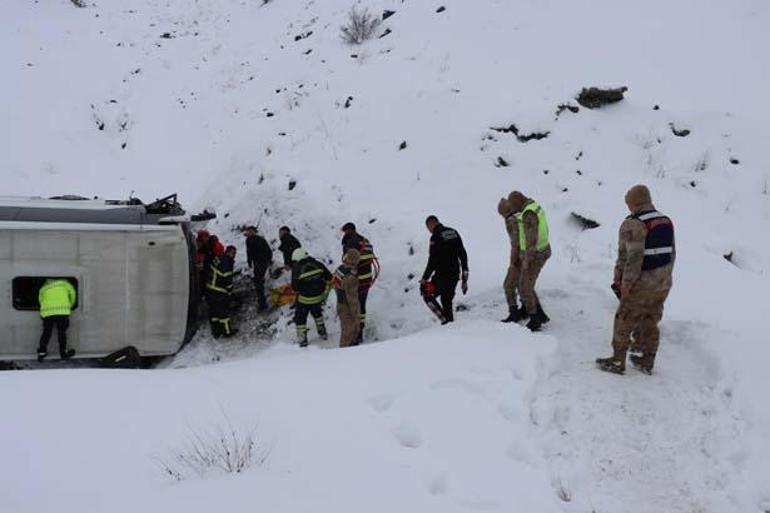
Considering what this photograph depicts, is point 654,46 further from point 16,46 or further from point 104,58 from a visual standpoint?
point 16,46

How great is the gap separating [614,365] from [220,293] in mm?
6510

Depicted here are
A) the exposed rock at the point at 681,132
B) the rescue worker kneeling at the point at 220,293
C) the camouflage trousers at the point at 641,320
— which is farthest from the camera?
the exposed rock at the point at 681,132

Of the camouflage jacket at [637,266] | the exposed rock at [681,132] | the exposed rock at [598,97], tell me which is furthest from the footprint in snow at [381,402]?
the exposed rock at [598,97]

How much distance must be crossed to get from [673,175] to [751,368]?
599 centimetres

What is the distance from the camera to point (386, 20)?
60.0 ft

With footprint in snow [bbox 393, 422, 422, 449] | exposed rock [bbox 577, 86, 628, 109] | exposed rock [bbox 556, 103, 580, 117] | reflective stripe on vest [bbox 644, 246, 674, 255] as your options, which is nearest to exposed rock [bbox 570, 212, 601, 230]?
exposed rock [bbox 556, 103, 580, 117]

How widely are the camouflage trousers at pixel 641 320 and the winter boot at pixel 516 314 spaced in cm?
169

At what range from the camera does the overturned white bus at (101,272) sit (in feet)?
28.9

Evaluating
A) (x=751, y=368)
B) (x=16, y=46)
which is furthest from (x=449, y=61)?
(x=16, y=46)

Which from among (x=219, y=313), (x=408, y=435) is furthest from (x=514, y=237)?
(x=219, y=313)

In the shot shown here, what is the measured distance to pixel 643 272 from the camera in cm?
613

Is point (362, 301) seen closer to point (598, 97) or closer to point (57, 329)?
point (57, 329)

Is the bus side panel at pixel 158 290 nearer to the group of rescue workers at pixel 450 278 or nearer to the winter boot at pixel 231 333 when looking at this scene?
the group of rescue workers at pixel 450 278

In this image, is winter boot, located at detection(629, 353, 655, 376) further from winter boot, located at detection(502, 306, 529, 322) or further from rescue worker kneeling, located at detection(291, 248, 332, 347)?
rescue worker kneeling, located at detection(291, 248, 332, 347)
